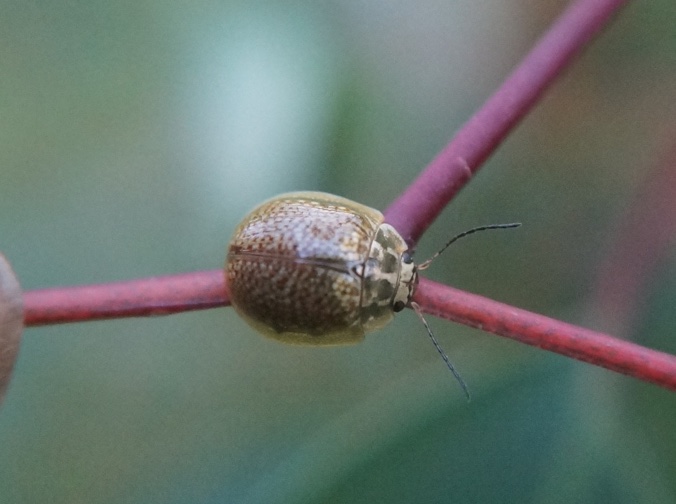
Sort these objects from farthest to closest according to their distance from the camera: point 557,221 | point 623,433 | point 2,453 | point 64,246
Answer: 1. point 557,221
2. point 64,246
3. point 2,453
4. point 623,433

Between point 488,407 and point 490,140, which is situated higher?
point 490,140

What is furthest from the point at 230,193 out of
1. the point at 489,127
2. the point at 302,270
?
the point at 489,127

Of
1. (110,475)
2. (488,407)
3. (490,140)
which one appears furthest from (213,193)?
(490,140)

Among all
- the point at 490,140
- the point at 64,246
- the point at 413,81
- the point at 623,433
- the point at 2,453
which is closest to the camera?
the point at 490,140

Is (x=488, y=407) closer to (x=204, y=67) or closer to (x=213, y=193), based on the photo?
(x=213, y=193)

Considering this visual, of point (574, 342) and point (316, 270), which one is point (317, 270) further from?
point (574, 342)

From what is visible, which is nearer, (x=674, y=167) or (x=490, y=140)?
(x=490, y=140)
